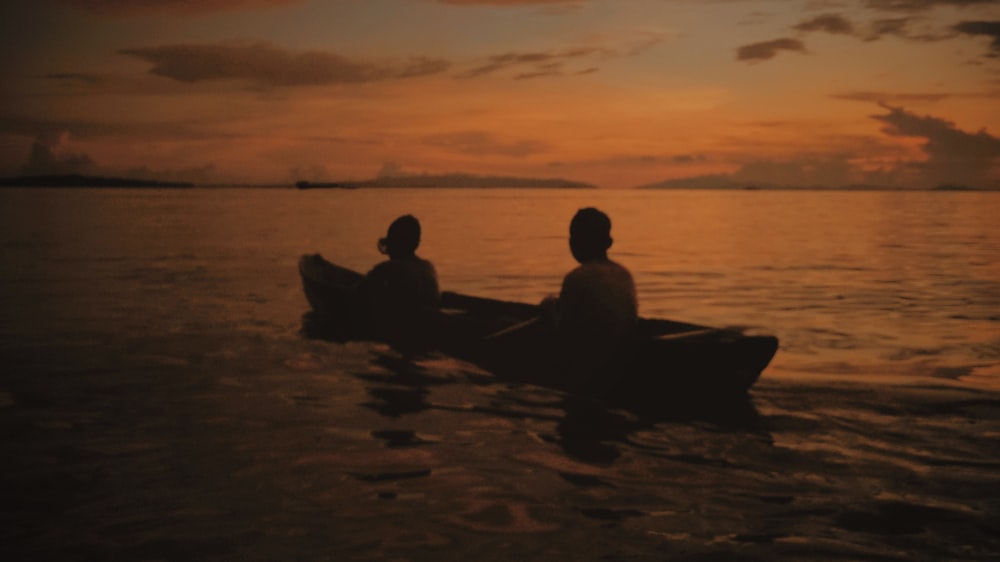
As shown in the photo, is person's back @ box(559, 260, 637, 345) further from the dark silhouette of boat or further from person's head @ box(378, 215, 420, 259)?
person's head @ box(378, 215, 420, 259)

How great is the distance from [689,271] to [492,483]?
69.2 ft

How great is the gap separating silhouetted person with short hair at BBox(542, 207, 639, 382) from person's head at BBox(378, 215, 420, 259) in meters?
3.89

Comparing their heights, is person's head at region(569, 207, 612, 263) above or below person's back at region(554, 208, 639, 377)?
above

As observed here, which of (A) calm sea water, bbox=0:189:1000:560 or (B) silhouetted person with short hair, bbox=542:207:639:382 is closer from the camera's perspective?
(A) calm sea water, bbox=0:189:1000:560

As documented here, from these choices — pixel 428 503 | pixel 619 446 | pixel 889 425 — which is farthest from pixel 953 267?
pixel 428 503

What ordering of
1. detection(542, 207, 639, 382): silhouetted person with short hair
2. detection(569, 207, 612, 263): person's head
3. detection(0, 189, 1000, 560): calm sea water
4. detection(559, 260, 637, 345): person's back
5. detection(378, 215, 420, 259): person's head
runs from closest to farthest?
detection(0, 189, 1000, 560): calm sea water < detection(569, 207, 612, 263): person's head < detection(542, 207, 639, 382): silhouetted person with short hair < detection(559, 260, 637, 345): person's back < detection(378, 215, 420, 259): person's head

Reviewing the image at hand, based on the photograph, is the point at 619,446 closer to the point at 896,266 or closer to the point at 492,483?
the point at 492,483

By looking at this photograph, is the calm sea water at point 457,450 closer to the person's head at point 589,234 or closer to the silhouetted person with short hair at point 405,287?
the silhouetted person with short hair at point 405,287

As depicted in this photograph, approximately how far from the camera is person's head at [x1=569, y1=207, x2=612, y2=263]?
898cm

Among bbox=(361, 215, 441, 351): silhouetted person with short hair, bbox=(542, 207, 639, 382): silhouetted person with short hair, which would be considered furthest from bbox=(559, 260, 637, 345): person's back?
bbox=(361, 215, 441, 351): silhouetted person with short hair

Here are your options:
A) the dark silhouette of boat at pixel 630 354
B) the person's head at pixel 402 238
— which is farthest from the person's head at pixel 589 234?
the person's head at pixel 402 238

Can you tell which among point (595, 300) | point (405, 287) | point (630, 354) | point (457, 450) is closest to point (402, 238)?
point (405, 287)

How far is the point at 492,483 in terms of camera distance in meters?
6.93

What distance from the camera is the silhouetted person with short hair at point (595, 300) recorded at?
9086mm
